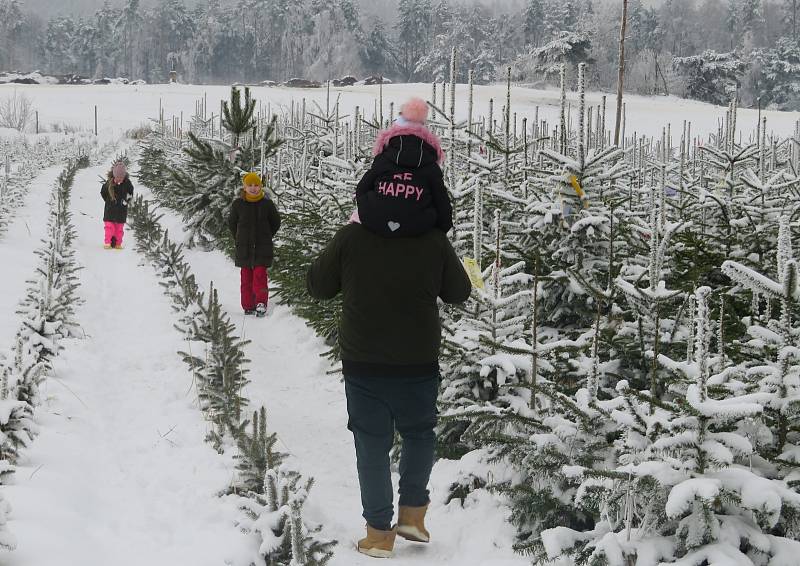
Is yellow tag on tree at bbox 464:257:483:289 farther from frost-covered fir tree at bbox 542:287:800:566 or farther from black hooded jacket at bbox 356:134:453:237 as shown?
frost-covered fir tree at bbox 542:287:800:566

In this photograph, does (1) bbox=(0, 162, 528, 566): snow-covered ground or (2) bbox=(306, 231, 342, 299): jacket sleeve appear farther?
(2) bbox=(306, 231, 342, 299): jacket sleeve

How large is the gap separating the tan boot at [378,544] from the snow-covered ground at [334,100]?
4390cm

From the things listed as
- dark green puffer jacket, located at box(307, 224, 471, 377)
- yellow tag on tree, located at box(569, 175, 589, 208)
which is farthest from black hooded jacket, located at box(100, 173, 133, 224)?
dark green puffer jacket, located at box(307, 224, 471, 377)

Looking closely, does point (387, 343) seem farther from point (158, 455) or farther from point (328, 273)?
point (158, 455)

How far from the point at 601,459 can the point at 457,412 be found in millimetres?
849

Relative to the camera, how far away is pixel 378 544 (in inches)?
153

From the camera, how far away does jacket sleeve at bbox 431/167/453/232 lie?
3814 mm

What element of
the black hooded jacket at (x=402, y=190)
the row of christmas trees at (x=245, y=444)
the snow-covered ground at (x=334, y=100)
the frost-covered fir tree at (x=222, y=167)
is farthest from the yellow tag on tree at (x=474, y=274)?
the snow-covered ground at (x=334, y=100)

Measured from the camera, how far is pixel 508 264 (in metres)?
5.90

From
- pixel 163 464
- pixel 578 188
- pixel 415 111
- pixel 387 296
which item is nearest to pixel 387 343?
pixel 387 296

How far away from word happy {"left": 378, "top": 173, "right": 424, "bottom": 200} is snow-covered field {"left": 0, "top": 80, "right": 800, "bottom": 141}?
146 feet

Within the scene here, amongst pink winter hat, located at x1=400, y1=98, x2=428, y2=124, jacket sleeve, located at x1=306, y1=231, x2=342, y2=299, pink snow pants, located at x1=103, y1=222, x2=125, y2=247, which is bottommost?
pink snow pants, located at x1=103, y1=222, x2=125, y2=247

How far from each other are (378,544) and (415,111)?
→ 7.03 feet

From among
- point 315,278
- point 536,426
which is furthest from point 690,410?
point 315,278
